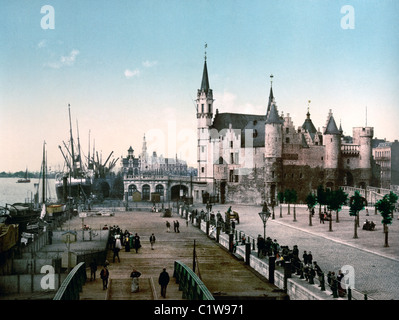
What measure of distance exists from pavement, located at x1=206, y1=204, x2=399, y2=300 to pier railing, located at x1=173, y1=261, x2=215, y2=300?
21.0ft

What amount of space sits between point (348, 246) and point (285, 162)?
34218 mm

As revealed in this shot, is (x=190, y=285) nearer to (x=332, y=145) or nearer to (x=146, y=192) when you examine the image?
(x=332, y=145)

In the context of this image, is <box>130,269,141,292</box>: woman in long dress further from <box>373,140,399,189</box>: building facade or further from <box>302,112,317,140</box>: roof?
<box>302,112,317,140</box>: roof

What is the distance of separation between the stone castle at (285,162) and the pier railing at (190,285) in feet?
139

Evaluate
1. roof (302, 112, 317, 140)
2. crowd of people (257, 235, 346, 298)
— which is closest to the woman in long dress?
crowd of people (257, 235, 346, 298)

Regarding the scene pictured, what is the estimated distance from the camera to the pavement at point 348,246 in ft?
61.2

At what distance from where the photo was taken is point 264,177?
61.3 meters

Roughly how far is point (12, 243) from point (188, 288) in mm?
12850

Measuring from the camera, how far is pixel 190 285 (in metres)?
15.9

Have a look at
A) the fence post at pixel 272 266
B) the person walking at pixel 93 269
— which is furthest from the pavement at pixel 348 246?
the person walking at pixel 93 269

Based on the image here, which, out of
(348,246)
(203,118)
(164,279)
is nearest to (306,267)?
(164,279)

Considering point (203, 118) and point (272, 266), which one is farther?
point (203, 118)
